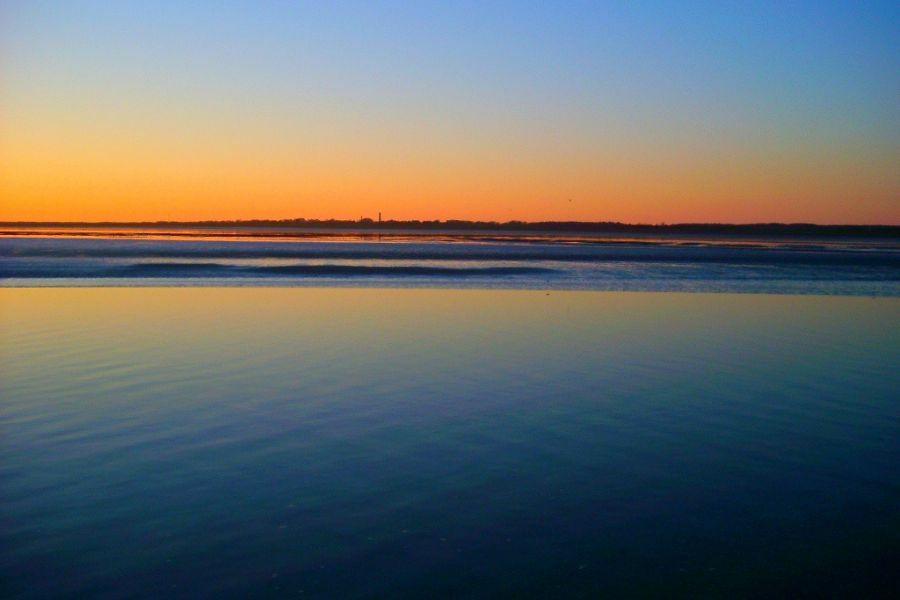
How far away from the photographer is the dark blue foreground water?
5637 mm

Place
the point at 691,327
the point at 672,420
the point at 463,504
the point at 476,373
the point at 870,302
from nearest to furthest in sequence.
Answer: the point at 463,504 → the point at 672,420 → the point at 476,373 → the point at 691,327 → the point at 870,302

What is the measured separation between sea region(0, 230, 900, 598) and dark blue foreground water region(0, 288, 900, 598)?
0.03m

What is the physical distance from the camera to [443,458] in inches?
317

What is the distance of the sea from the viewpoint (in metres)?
5.65

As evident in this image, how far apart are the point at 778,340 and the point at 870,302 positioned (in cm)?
1002

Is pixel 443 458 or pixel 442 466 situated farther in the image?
pixel 443 458

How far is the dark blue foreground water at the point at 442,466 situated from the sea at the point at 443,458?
0.11 ft

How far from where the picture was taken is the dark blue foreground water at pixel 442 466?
564 centimetres

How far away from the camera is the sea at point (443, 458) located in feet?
18.5

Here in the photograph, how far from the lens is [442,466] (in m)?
7.81

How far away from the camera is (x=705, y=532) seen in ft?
20.9

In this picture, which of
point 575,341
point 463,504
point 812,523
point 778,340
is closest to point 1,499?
point 463,504

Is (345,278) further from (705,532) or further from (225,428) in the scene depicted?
(705,532)

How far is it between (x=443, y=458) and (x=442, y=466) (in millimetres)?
248
